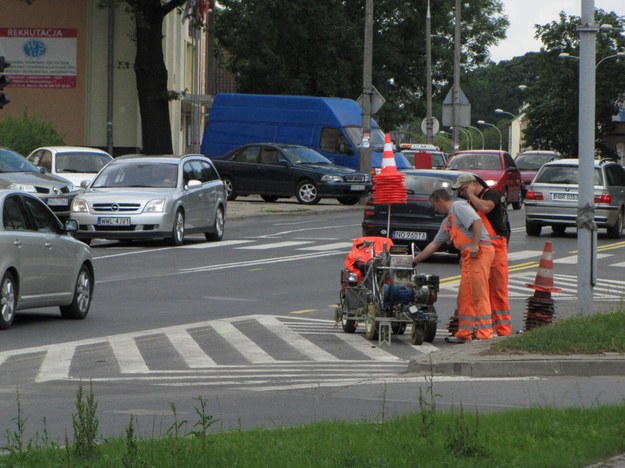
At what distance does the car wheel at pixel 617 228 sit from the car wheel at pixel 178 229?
1031 centimetres

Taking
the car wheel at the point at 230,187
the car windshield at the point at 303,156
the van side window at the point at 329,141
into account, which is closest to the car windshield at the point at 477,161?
the car windshield at the point at 303,156

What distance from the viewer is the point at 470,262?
14562 millimetres

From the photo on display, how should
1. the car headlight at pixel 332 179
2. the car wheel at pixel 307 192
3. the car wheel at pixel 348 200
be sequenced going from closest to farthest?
the car headlight at pixel 332 179 < the car wheel at pixel 307 192 < the car wheel at pixel 348 200

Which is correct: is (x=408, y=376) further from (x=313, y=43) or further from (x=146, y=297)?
(x=313, y=43)

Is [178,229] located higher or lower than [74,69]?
lower

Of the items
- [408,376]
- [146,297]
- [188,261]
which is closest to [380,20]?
[188,261]

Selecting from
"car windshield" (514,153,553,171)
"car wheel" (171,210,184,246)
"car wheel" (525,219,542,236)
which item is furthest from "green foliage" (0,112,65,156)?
"car windshield" (514,153,553,171)

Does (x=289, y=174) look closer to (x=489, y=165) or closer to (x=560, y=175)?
(x=489, y=165)

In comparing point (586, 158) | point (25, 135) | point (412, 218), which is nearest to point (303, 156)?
point (25, 135)

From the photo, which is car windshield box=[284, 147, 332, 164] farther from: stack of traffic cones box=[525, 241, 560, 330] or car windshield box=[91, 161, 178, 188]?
stack of traffic cones box=[525, 241, 560, 330]

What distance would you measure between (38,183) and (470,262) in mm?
16448

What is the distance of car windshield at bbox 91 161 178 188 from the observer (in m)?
27.8

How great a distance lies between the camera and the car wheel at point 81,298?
16.7 meters

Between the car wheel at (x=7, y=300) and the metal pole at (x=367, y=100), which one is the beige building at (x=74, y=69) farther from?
the car wheel at (x=7, y=300)
